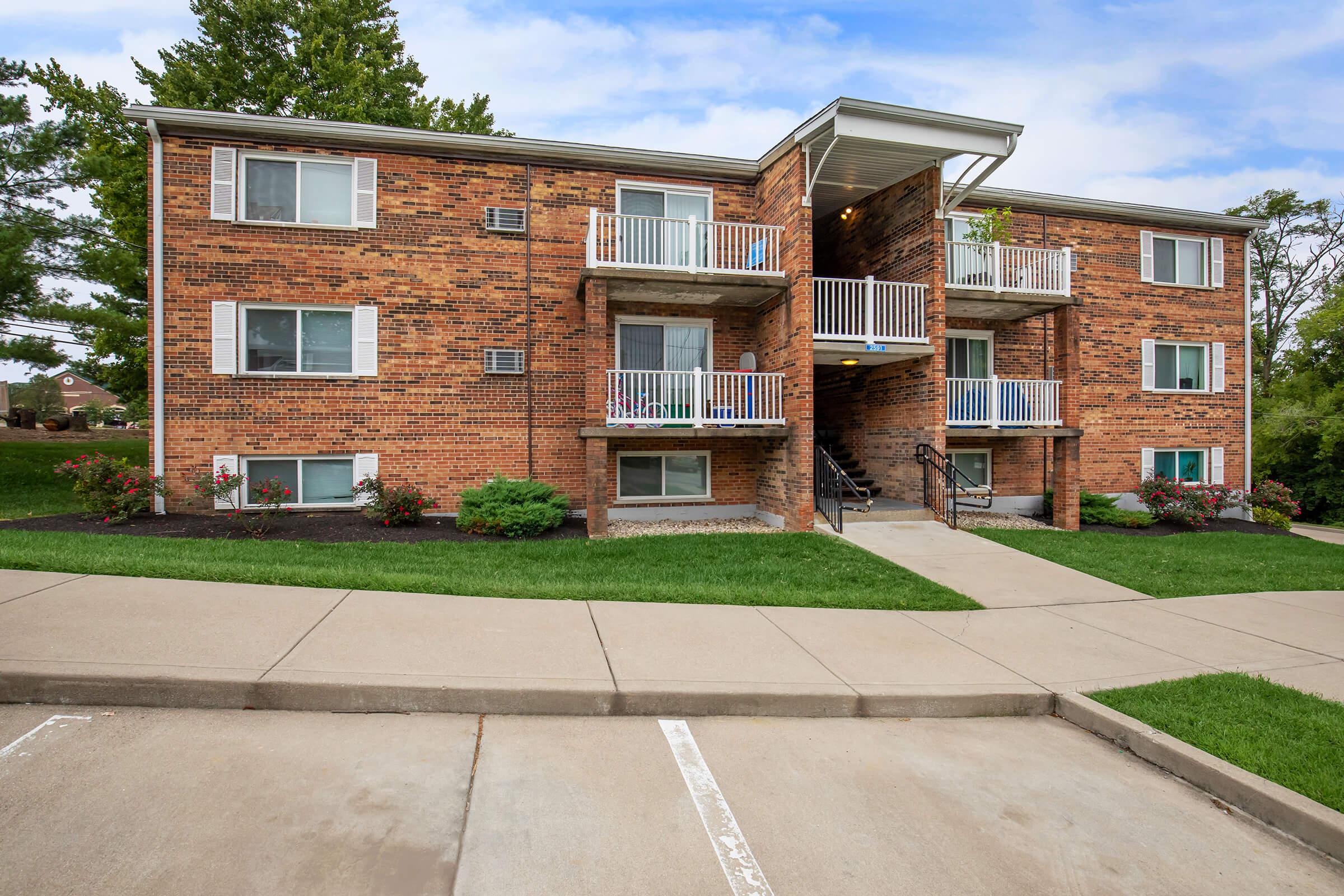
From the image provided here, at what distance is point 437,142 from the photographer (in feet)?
35.4

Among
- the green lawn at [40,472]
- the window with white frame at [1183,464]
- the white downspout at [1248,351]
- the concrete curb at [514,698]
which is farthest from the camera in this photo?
the white downspout at [1248,351]

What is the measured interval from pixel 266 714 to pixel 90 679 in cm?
98

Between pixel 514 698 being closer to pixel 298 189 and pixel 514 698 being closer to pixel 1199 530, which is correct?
pixel 298 189

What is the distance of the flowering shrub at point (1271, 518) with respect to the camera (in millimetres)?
13641

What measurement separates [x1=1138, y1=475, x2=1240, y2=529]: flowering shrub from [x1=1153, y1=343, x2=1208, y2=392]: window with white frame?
2.43 m

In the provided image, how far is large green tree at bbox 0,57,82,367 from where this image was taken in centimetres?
1308

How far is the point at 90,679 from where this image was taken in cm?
354

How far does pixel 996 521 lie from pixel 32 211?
2102cm

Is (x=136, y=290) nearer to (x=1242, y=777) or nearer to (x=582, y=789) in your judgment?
(x=582, y=789)

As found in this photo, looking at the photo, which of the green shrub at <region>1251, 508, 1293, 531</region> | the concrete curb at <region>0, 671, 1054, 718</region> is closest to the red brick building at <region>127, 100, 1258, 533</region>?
the green shrub at <region>1251, 508, 1293, 531</region>

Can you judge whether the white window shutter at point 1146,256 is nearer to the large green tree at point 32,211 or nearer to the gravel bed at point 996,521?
the gravel bed at point 996,521

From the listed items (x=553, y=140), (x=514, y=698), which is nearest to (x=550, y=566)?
(x=514, y=698)

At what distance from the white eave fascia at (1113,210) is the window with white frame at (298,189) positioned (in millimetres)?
11668

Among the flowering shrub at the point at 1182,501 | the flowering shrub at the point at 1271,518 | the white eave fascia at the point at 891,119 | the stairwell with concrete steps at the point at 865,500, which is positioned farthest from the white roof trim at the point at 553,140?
the flowering shrub at the point at 1271,518
